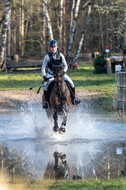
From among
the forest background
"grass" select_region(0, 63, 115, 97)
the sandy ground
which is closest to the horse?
the sandy ground

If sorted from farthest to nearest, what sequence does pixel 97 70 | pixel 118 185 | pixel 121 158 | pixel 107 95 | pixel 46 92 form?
pixel 97 70, pixel 107 95, pixel 46 92, pixel 121 158, pixel 118 185

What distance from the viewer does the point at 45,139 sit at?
10406 millimetres

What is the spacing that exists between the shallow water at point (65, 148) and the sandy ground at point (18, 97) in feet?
10.1

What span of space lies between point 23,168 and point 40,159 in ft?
2.89

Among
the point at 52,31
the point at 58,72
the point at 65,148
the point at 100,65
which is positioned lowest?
the point at 65,148

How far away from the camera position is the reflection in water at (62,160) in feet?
22.3

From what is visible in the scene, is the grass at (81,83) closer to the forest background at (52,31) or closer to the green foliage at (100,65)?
the green foliage at (100,65)

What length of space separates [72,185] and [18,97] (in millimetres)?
13079

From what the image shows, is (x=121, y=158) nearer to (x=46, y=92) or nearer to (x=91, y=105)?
(x=46, y=92)

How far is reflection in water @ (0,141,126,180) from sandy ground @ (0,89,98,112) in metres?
7.30

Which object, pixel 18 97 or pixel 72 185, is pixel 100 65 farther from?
pixel 72 185

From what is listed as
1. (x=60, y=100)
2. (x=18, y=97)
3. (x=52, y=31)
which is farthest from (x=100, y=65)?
(x=52, y=31)

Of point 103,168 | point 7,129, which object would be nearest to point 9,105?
point 7,129

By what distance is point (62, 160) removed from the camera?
7.96 m
